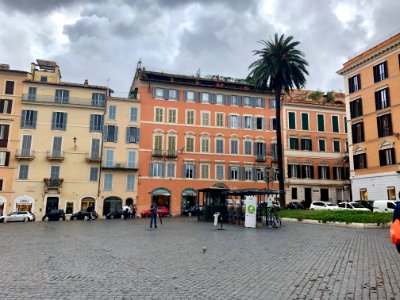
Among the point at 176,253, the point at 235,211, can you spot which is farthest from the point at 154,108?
the point at 176,253

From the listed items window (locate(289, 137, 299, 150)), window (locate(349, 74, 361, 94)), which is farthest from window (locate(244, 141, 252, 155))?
window (locate(349, 74, 361, 94))

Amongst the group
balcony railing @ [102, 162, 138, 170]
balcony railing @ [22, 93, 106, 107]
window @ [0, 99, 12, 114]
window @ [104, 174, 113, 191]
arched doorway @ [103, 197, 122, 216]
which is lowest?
arched doorway @ [103, 197, 122, 216]

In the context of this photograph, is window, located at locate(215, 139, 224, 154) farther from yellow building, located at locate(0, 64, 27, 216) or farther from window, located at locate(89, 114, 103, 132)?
yellow building, located at locate(0, 64, 27, 216)

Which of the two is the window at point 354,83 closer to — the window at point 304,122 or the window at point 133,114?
the window at point 304,122

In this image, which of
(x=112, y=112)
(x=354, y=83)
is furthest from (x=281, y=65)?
(x=112, y=112)

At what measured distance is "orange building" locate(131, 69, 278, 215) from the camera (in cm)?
4738

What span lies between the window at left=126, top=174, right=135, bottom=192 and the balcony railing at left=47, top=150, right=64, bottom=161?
8.73 metres

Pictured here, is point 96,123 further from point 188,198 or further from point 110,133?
point 188,198

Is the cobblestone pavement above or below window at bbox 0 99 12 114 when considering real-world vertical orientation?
below

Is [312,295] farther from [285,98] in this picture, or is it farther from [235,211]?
[285,98]

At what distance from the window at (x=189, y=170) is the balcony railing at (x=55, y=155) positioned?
16.1 metres

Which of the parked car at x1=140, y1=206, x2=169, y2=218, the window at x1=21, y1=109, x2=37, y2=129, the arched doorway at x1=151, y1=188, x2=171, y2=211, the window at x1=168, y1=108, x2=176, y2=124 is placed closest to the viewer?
the parked car at x1=140, y1=206, x2=169, y2=218

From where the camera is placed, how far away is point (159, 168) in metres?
47.5

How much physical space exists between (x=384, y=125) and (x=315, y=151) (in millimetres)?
15582
